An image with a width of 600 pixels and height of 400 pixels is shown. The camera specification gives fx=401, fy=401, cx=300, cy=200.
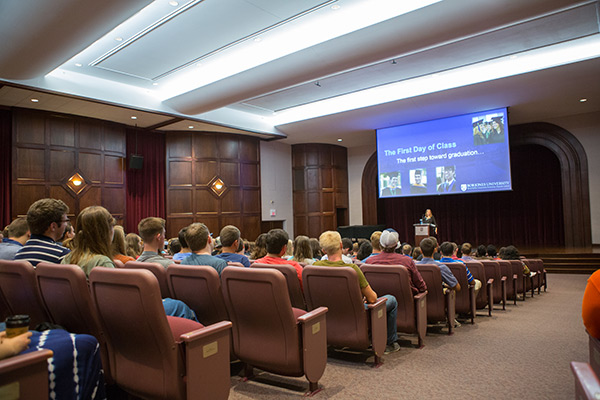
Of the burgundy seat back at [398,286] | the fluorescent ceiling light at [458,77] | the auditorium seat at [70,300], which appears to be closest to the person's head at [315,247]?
the burgundy seat back at [398,286]

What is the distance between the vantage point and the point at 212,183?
11234 mm

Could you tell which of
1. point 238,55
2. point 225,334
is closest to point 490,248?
point 238,55

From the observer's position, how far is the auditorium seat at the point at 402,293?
3.36 metres

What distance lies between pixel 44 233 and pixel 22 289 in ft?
1.25

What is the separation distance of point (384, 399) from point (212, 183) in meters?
9.40

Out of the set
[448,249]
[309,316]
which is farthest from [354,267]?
[448,249]

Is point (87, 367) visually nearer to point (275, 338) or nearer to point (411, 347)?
point (275, 338)

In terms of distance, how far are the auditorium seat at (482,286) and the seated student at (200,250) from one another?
10.9ft

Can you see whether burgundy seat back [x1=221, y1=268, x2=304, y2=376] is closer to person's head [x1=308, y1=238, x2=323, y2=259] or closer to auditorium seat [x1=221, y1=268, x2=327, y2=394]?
auditorium seat [x1=221, y1=268, x2=327, y2=394]

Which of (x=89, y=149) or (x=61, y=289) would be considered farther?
(x=89, y=149)

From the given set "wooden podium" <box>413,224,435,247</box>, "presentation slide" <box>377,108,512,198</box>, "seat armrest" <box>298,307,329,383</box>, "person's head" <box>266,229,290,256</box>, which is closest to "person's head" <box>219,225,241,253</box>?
"person's head" <box>266,229,290,256</box>

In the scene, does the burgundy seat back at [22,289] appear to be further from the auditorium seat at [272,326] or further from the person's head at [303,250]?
the person's head at [303,250]

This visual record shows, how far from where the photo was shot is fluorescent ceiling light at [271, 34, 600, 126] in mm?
7371

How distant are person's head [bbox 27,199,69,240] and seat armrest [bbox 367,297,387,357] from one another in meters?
2.17
